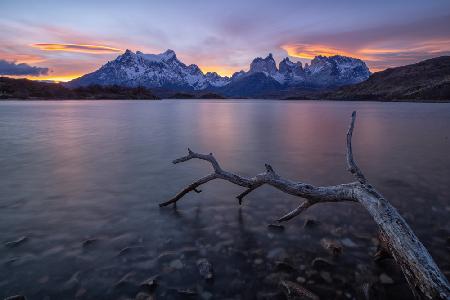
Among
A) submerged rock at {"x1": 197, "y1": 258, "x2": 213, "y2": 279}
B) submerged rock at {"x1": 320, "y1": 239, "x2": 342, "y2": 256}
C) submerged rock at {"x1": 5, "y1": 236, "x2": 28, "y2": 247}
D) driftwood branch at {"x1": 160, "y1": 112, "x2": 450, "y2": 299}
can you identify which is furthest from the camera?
submerged rock at {"x1": 5, "y1": 236, "x2": 28, "y2": 247}

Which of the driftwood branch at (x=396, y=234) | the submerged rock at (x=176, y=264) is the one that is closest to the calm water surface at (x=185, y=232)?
the submerged rock at (x=176, y=264)

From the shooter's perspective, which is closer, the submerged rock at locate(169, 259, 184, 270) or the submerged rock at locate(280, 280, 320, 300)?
the submerged rock at locate(280, 280, 320, 300)

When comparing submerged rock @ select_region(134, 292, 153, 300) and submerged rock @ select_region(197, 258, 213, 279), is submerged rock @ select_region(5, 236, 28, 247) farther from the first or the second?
submerged rock @ select_region(197, 258, 213, 279)

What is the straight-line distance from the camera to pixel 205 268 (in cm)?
637

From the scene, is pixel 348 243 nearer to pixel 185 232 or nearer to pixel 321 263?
pixel 321 263

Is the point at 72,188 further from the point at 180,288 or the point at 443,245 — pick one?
the point at 443,245

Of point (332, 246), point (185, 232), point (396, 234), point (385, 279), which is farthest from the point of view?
point (185, 232)

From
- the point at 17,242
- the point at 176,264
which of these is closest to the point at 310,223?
the point at 176,264

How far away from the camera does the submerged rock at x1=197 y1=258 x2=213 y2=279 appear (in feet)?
20.3

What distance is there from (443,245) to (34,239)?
33.1 ft

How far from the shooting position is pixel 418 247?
435 cm

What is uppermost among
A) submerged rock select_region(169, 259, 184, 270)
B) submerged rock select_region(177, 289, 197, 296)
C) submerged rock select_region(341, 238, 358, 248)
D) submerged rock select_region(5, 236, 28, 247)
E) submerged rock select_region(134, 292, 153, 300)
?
submerged rock select_region(5, 236, 28, 247)

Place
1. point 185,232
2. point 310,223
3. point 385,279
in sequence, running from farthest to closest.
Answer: point 310,223
point 185,232
point 385,279

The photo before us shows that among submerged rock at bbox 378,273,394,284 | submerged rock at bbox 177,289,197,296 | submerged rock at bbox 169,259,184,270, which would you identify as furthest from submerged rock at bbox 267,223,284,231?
submerged rock at bbox 177,289,197,296
